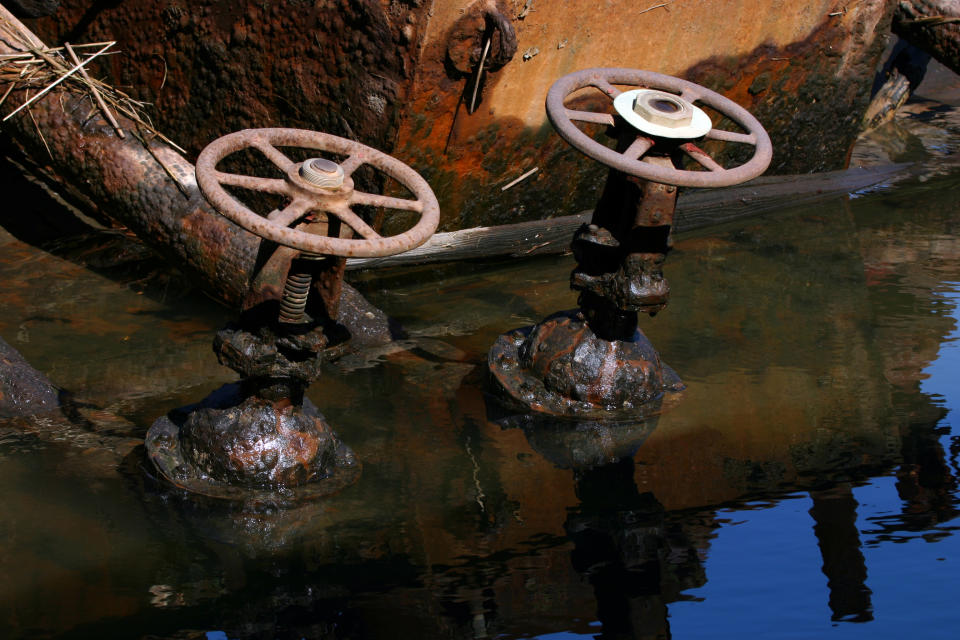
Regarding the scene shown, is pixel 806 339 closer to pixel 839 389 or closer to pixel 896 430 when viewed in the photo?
pixel 839 389

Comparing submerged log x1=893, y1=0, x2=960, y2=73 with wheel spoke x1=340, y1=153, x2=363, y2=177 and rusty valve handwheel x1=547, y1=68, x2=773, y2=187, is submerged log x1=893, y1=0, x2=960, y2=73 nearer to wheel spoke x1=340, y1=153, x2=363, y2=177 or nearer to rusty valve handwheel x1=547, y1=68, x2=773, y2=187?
rusty valve handwheel x1=547, y1=68, x2=773, y2=187

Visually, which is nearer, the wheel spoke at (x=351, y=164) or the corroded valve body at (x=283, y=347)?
the corroded valve body at (x=283, y=347)

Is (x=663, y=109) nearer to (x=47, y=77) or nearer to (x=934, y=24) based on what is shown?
(x=47, y=77)

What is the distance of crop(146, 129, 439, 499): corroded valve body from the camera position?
291cm

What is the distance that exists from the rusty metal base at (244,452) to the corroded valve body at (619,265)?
0.89 meters

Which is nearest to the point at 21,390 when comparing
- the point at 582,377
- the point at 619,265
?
the point at 582,377

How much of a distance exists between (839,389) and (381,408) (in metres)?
1.73

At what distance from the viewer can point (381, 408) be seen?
12.5ft

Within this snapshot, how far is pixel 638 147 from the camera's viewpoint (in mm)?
3463

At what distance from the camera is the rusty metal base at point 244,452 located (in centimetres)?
321

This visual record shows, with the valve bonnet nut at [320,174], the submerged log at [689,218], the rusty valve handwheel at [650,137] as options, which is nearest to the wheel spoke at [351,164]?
the valve bonnet nut at [320,174]

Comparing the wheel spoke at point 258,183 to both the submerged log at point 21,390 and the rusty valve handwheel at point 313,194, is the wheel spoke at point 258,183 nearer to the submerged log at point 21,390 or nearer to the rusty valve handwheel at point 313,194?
the rusty valve handwheel at point 313,194

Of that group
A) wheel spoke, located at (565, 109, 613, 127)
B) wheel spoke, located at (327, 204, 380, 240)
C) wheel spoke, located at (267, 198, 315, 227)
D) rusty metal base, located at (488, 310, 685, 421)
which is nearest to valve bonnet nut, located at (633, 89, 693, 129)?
wheel spoke, located at (565, 109, 613, 127)

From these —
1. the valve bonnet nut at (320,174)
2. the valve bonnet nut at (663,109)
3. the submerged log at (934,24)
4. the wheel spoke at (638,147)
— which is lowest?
the valve bonnet nut at (320,174)
